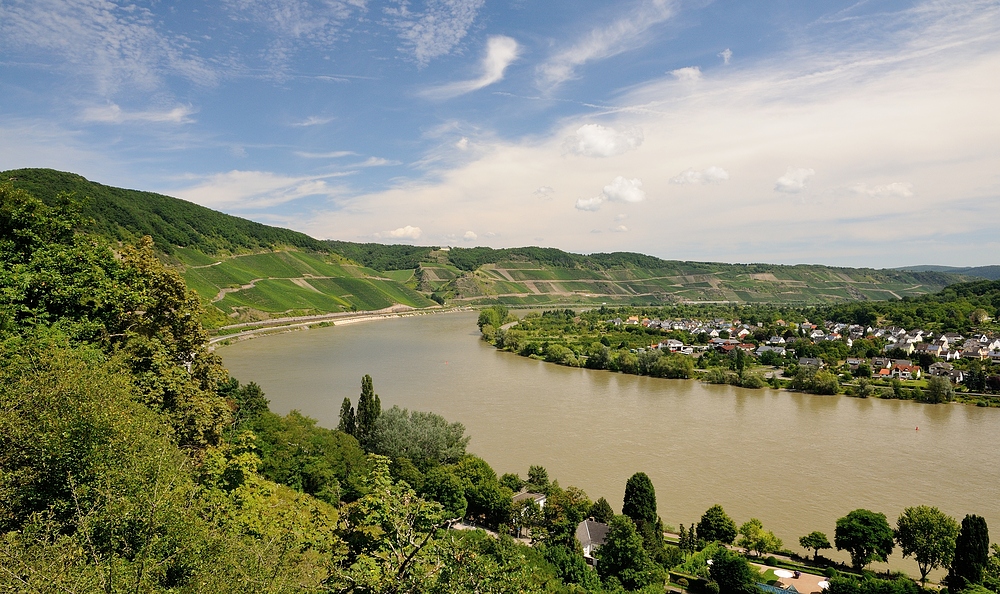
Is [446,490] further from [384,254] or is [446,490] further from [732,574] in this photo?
[384,254]

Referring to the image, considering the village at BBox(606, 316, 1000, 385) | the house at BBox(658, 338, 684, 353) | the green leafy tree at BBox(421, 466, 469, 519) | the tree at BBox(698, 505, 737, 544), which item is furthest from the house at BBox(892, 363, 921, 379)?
the green leafy tree at BBox(421, 466, 469, 519)

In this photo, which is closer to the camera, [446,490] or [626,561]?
[626,561]

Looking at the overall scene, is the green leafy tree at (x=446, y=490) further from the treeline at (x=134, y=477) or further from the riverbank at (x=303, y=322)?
the riverbank at (x=303, y=322)

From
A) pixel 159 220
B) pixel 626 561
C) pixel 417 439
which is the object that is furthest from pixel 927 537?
pixel 159 220

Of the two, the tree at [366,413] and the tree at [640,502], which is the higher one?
the tree at [366,413]

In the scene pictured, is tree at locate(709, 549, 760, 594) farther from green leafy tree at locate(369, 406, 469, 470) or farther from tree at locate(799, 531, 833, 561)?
green leafy tree at locate(369, 406, 469, 470)

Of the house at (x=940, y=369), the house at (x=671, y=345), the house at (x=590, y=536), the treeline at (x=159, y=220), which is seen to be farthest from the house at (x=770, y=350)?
the treeline at (x=159, y=220)

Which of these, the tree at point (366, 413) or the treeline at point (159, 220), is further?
the treeline at point (159, 220)
